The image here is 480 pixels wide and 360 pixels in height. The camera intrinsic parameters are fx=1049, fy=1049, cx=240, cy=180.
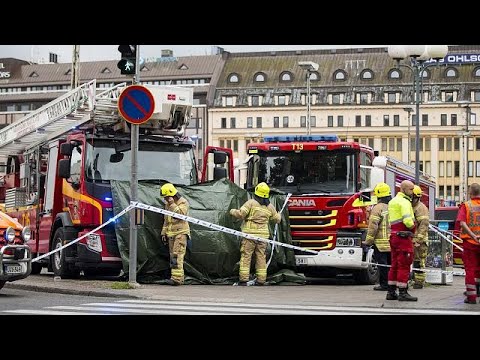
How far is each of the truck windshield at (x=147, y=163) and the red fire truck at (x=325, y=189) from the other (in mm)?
1383

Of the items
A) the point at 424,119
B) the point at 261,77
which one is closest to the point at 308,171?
the point at 424,119

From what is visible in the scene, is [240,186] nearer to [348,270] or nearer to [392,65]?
[348,270]

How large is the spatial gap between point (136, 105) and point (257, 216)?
3.26 meters

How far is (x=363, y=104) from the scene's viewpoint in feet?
379

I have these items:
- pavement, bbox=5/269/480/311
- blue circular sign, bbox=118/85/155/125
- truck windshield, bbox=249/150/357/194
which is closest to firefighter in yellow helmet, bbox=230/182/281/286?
pavement, bbox=5/269/480/311

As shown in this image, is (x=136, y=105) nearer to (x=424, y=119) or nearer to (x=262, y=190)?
(x=262, y=190)

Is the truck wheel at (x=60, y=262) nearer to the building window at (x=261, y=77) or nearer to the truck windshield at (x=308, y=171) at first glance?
the truck windshield at (x=308, y=171)

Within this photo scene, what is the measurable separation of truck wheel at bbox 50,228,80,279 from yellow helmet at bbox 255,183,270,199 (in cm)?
372

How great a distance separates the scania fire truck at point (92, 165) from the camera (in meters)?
18.9

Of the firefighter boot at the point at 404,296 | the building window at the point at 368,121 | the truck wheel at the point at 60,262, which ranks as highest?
the building window at the point at 368,121

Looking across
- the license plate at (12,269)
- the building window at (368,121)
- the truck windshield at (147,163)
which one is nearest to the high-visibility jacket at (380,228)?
the truck windshield at (147,163)
